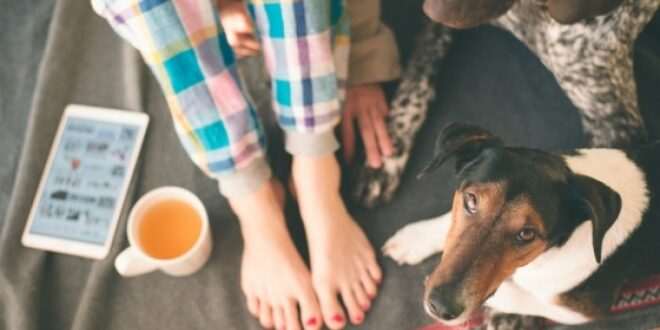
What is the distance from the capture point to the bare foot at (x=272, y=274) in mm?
1439

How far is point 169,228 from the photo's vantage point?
4.77 feet

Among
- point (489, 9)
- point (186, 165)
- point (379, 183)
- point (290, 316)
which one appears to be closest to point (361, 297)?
point (290, 316)

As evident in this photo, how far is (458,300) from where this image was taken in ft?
3.76

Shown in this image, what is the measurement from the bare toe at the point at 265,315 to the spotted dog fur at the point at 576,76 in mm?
322

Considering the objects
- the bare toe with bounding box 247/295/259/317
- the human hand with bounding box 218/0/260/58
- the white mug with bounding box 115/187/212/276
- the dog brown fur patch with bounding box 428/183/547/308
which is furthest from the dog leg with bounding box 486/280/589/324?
the human hand with bounding box 218/0/260/58

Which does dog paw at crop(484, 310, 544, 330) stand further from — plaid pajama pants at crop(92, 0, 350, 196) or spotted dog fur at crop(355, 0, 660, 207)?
plaid pajama pants at crop(92, 0, 350, 196)

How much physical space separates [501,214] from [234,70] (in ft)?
1.80

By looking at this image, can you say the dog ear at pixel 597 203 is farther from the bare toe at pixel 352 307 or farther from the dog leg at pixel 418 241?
the bare toe at pixel 352 307

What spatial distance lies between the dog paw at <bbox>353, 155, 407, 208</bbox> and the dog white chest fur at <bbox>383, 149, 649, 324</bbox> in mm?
349

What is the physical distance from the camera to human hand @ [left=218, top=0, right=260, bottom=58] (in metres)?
1.55

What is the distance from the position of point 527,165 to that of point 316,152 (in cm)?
45

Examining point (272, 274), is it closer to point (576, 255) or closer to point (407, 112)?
point (407, 112)

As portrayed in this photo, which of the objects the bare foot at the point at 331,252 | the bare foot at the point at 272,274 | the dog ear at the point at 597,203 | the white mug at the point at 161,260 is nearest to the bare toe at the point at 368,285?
the bare foot at the point at 331,252

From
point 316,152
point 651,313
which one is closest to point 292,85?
point 316,152
